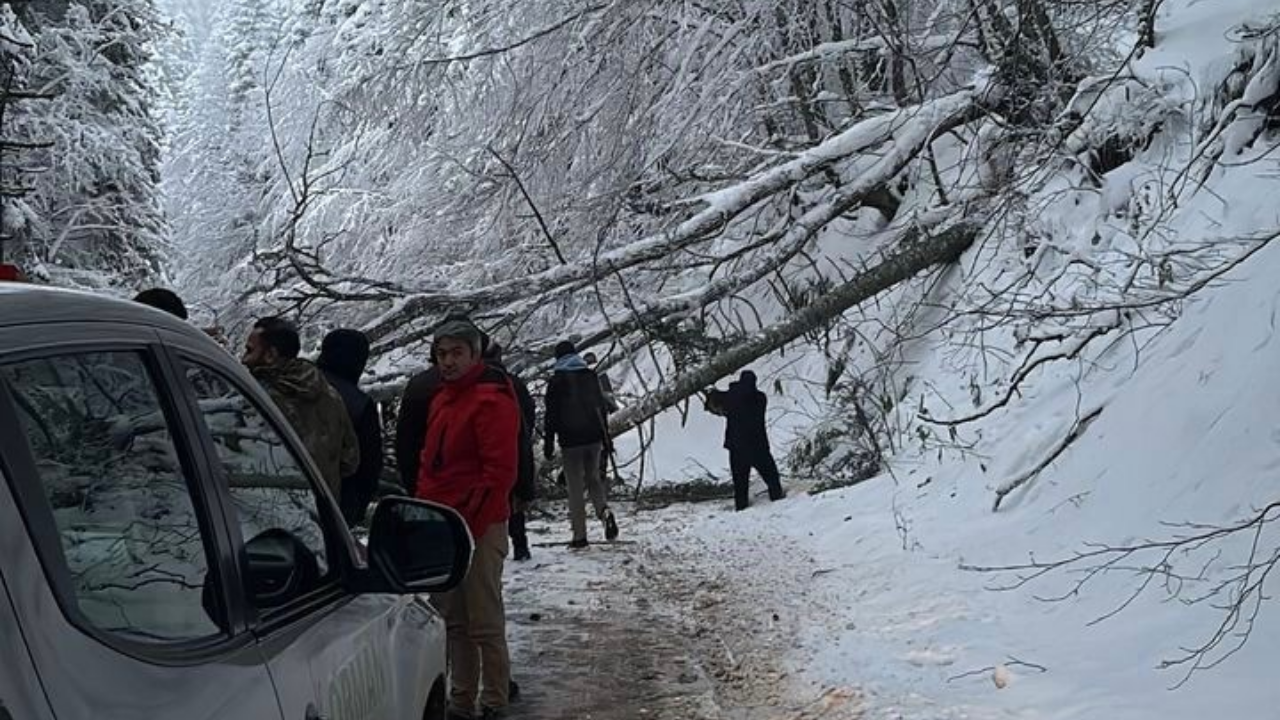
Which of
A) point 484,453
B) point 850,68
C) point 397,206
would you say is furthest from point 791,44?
point 484,453

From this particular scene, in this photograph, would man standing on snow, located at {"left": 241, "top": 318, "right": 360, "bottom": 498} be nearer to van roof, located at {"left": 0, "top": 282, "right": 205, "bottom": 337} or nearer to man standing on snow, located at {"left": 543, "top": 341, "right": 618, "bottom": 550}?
van roof, located at {"left": 0, "top": 282, "right": 205, "bottom": 337}

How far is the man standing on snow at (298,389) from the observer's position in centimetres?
573

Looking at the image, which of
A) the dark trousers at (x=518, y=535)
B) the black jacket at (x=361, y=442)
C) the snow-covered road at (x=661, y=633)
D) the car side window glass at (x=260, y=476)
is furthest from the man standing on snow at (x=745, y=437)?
the car side window glass at (x=260, y=476)

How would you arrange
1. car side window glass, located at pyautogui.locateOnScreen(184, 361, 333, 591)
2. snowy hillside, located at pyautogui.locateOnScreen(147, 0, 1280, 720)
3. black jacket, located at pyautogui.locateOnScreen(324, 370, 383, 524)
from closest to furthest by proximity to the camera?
car side window glass, located at pyautogui.locateOnScreen(184, 361, 333, 591) < snowy hillside, located at pyautogui.locateOnScreen(147, 0, 1280, 720) < black jacket, located at pyautogui.locateOnScreen(324, 370, 383, 524)

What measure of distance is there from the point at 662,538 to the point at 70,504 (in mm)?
9963

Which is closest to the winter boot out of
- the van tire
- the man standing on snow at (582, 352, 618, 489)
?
the man standing on snow at (582, 352, 618, 489)

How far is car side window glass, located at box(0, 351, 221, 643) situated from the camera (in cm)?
178

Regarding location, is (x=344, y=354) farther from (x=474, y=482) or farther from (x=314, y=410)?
(x=474, y=482)

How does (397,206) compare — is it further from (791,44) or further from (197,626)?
(197,626)

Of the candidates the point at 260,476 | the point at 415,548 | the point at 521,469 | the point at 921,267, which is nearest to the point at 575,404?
the point at 921,267

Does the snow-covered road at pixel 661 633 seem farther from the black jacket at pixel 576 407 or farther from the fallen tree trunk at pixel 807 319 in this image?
the fallen tree trunk at pixel 807 319

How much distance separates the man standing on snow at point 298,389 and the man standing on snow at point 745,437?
805 centimetres

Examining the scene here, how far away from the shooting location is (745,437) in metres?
13.6

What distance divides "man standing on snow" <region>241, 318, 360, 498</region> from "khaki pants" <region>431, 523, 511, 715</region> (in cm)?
76
